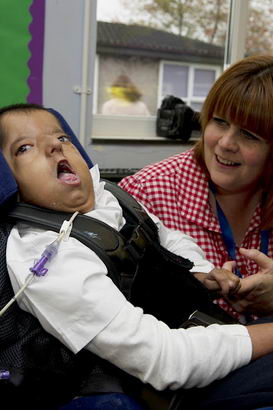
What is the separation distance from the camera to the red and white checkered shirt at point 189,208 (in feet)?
4.91

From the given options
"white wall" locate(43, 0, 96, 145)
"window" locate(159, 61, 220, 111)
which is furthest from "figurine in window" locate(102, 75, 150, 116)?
"white wall" locate(43, 0, 96, 145)

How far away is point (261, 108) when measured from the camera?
54.7 inches

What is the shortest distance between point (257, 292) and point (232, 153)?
408 mm

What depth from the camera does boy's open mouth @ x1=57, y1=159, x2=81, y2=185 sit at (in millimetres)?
1043

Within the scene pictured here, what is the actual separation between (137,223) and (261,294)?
1.24 feet

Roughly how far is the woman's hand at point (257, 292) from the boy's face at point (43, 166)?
433 millimetres

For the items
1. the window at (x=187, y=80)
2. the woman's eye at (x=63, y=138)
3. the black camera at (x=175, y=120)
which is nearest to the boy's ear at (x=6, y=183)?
the woman's eye at (x=63, y=138)

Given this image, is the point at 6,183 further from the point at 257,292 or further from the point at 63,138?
the point at 257,292

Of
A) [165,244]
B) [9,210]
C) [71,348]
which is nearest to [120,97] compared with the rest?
[165,244]

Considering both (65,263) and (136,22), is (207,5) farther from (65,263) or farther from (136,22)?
(65,263)

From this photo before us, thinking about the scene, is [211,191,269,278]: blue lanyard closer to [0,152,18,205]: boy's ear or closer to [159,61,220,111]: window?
[0,152,18,205]: boy's ear

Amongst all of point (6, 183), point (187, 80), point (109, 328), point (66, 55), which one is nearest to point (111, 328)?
point (109, 328)

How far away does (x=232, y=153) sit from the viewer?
4.71 feet

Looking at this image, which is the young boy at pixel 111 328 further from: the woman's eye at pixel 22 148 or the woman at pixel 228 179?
the woman at pixel 228 179
